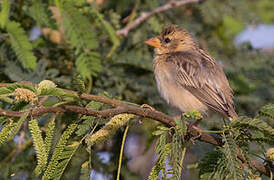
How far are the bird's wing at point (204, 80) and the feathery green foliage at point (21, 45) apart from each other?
5.11 ft

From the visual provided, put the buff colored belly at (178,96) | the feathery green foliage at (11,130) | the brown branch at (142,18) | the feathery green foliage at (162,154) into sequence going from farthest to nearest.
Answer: the brown branch at (142,18) → the buff colored belly at (178,96) → the feathery green foliage at (162,154) → the feathery green foliage at (11,130)

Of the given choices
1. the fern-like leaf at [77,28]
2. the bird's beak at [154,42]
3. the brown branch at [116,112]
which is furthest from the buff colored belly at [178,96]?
the brown branch at [116,112]

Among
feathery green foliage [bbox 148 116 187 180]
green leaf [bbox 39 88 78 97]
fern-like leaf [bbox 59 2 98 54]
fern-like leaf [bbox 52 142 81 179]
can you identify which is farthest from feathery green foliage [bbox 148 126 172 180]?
fern-like leaf [bbox 59 2 98 54]

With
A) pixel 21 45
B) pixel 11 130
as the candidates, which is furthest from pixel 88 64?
pixel 11 130

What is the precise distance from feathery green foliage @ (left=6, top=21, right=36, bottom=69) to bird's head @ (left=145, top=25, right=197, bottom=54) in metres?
1.56

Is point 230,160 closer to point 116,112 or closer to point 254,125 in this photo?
point 254,125

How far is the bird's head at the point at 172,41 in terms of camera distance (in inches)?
184

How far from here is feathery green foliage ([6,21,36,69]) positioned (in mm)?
3414

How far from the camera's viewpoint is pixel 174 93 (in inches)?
160

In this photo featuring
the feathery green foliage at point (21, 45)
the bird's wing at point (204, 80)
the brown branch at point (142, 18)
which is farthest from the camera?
the brown branch at point (142, 18)

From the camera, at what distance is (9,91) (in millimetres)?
1903

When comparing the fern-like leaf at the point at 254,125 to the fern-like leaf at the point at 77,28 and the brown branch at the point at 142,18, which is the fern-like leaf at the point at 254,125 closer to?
the fern-like leaf at the point at 77,28

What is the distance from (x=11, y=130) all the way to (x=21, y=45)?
1724mm

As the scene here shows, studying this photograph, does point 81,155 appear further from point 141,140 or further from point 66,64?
point 141,140
